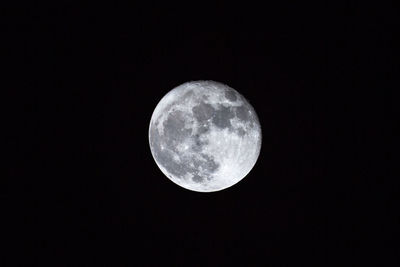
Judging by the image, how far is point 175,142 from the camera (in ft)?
13.0

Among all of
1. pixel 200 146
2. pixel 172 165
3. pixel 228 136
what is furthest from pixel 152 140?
pixel 228 136

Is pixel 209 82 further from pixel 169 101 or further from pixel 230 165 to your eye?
pixel 230 165

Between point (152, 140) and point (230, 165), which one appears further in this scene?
point (152, 140)

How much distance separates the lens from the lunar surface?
12.7 feet

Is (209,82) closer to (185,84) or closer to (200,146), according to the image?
(185,84)

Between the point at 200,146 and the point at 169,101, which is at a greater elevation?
the point at 169,101

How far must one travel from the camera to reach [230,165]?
3965 millimetres

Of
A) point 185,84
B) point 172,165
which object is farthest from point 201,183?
point 185,84

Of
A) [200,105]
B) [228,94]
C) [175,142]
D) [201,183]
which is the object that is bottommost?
[201,183]

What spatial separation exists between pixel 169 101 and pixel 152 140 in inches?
23.0

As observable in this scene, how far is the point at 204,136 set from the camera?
383cm

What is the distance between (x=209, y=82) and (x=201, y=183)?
4.50 ft

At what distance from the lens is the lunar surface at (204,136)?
152 inches

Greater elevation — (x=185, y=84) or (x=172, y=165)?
(x=185, y=84)
